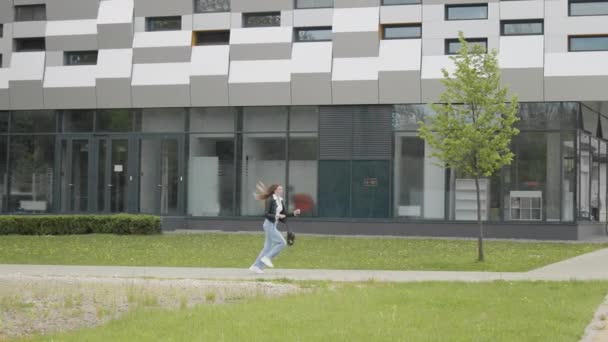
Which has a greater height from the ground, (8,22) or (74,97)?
(8,22)

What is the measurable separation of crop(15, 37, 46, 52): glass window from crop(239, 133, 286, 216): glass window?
9762mm

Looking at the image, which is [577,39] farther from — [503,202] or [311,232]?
[311,232]

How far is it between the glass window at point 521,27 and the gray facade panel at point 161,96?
12.3 m

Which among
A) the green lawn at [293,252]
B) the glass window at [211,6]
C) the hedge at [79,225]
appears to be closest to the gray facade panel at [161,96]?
the glass window at [211,6]

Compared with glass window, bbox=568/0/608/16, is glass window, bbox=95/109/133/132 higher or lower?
lower

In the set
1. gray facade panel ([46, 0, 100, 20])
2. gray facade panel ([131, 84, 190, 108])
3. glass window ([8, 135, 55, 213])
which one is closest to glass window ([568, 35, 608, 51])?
gray facade panel ([131, 84, 190, 108])

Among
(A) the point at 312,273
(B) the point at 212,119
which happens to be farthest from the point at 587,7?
(A) the point at 312,273

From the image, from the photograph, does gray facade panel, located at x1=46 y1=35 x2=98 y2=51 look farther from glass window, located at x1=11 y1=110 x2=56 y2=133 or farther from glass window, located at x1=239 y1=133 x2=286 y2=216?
glass window, located at x1=239 y1=133 x2=286 y2=216

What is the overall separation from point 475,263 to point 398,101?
13.5 m

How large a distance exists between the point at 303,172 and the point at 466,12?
8.53m

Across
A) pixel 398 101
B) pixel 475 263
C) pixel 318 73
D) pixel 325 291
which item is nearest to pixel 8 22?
pixel 318 73

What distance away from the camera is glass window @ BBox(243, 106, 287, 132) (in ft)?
117

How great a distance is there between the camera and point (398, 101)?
33.9 m

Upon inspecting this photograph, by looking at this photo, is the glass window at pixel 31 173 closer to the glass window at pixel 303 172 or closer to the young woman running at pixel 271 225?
the glass window at pixel 303 172
